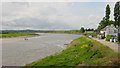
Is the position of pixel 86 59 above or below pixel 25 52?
above

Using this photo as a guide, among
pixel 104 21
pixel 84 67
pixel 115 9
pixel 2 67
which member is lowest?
pixel 2 67

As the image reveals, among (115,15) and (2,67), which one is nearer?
(2,67)

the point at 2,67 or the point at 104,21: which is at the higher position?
the point at 104,21

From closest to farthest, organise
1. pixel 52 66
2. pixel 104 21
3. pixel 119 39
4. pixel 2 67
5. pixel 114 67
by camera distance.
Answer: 1. pixel 114 67
2. pixel 52 66
3. pixel 2 67
4. pixel 119 39
5. pixel 104 21

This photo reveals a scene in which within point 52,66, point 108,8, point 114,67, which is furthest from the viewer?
point 108,8

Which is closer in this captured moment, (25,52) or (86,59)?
(86,59)

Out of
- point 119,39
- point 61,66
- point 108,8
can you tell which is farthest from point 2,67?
point 108,8

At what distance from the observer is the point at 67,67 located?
8906mm

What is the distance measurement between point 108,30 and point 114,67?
117 feet

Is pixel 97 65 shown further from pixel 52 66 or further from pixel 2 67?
pixel 2 67

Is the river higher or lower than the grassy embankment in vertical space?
lower

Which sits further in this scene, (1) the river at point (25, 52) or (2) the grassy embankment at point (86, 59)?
(1) the river at point (25, 52)

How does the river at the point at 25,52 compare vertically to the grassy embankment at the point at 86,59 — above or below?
below

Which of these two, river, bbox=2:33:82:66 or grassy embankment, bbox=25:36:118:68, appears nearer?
grassy embankment, bbox=25:36:118:68
